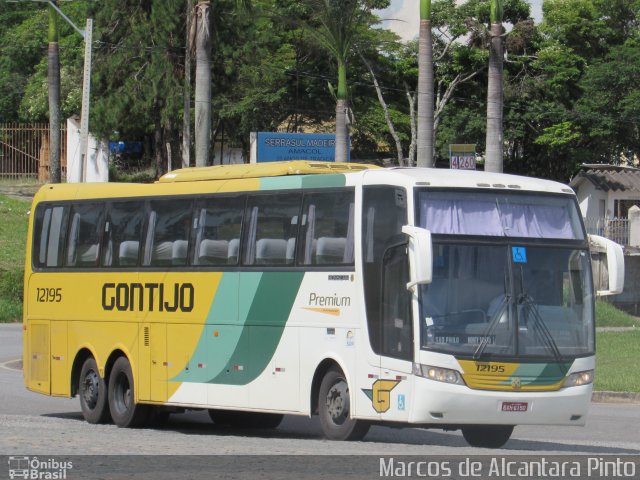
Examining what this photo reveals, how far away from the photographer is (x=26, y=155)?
199 ft

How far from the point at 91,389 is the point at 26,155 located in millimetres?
43484

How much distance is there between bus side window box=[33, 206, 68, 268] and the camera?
65.5ft

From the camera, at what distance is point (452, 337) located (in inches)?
539

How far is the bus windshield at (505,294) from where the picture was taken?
13742 mm

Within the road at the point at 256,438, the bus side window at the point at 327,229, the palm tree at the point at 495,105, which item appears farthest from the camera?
the palm tree at the point at 495,105

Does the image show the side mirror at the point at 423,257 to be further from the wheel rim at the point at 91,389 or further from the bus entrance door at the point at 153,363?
the wheel rim at the point at 91,389

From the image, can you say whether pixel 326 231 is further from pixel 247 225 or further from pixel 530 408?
pixel 530 408

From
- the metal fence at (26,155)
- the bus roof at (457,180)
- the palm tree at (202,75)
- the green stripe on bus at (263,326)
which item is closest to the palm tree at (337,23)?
the palm tree at (202,75)

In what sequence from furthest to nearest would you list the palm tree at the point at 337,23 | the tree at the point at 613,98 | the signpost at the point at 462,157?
the tree at the point at 613,98
the palm tree at the point at 337,23
the signpost at the point at 462,157

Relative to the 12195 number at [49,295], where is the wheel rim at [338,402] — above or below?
below

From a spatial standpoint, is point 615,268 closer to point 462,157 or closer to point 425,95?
point 462,157

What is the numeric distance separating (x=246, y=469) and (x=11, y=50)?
67205mm

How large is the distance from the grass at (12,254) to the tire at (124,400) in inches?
952

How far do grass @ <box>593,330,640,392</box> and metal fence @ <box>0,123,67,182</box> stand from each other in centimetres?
Answer: 3307
